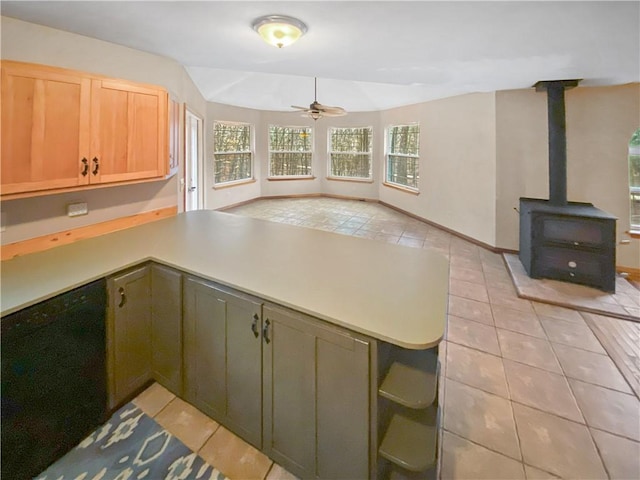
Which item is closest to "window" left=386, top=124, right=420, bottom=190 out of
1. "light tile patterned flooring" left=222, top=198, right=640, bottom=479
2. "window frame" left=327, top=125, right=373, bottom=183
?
"window frame" left=327, top=125, right=373, bottom=183

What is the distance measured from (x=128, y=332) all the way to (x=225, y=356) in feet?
2.13

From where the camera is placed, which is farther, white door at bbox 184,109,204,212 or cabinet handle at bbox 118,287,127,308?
white door at bbox 184,109,204,212

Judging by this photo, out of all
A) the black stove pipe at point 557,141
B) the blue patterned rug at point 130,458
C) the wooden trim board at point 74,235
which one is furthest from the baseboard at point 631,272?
the wooden trim board at point 74,235

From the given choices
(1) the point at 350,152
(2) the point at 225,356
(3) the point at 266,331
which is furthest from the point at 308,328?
(1) the point at 350,152

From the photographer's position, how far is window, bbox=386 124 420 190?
23.3 ft

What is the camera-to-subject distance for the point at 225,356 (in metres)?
1.72

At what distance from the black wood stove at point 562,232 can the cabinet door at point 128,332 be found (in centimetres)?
393

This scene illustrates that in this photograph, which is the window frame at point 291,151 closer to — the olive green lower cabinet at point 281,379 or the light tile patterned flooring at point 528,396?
the light tile patterned flooring at point 528,396

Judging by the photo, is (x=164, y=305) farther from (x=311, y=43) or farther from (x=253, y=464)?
(x=311, y=43)

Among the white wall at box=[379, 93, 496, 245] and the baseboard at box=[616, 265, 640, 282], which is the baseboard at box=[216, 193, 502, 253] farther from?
the baseboard at box=[616, 265, 640, 282]

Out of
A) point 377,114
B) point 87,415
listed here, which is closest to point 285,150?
point 377,114

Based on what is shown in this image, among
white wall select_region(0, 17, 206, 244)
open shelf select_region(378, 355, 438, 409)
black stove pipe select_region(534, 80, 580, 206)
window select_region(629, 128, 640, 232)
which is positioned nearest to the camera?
open shelf select_region(378, 355, 438, 409)

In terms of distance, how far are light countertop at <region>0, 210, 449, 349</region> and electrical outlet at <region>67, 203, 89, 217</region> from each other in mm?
192

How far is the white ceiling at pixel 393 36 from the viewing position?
6.22 feet
